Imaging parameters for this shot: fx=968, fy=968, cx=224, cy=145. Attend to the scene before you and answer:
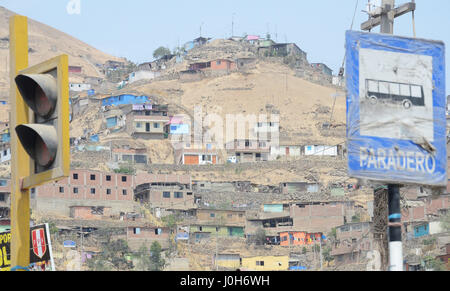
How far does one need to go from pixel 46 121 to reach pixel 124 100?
75.9 meters

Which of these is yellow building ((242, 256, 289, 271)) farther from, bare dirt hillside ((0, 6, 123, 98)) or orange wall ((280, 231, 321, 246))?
bare dirt hillside ((0, 6, 123, 98))

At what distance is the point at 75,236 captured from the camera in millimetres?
53250

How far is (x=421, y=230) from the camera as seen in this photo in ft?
173

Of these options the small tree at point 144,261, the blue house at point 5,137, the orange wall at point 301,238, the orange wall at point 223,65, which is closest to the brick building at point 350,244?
the orange wall at point 301,238

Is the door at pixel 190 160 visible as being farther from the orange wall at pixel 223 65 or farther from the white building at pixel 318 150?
the orange wall at pixel 223 65

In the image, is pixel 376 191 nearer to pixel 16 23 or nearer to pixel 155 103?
pixel 16 23

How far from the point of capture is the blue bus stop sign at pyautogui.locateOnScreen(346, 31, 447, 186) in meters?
8.55

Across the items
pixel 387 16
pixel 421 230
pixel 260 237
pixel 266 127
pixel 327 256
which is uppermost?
pixel 266 127

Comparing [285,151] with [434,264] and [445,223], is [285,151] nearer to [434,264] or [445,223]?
[445,223]

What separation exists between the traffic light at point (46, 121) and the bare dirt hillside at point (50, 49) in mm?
101327

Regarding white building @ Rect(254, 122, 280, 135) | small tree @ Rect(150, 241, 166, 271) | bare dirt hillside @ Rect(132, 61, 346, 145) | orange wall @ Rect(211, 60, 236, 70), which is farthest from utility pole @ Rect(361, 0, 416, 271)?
orange wall @ Rect(211, 60, 236, 70)

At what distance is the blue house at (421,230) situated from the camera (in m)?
52.5

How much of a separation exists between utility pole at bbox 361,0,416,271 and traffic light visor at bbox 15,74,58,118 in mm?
3095

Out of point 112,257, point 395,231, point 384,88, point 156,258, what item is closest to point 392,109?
point 384,88
